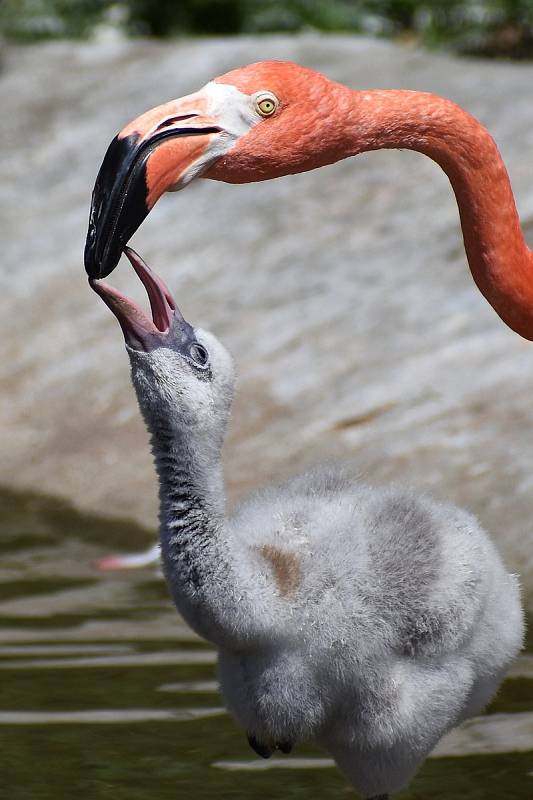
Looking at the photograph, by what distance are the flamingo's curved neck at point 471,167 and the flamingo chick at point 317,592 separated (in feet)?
1.95

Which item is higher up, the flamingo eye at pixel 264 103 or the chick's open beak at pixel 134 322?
the flamingo eye at pixel 264 103

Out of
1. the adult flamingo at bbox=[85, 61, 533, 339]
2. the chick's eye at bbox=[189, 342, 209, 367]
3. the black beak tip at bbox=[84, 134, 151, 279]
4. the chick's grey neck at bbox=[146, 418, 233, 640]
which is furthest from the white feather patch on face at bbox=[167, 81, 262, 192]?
the chick's grey neck at bbox=[146, 418, 233, 640]

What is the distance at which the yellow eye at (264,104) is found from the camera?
343 cm

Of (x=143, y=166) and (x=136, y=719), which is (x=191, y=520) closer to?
(x=143, y=166)

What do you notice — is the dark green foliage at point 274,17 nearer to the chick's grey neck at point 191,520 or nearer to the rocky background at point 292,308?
the rocky background at point 292,308

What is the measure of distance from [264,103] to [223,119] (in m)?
0.11

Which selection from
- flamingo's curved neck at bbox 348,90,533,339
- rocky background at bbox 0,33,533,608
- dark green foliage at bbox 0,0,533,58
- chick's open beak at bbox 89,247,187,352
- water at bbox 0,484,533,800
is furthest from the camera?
dark green foliage at bbox 0,0,533,58

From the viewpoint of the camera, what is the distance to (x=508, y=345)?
21.2 feet

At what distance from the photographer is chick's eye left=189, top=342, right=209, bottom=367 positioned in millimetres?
3457

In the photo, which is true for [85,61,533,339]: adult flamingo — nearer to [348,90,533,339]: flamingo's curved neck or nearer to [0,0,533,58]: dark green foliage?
[348,90,533,339]: flamingo's curved neck

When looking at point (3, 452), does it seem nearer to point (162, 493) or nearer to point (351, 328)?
point (351, 328)

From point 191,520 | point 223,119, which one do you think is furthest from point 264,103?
point 191,520

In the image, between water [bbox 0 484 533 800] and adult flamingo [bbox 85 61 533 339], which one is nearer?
adult flamingo [bbox 85 61 533 339]

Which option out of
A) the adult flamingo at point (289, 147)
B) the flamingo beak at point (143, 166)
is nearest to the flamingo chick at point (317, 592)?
the flamingo beak at point (143, 166)
